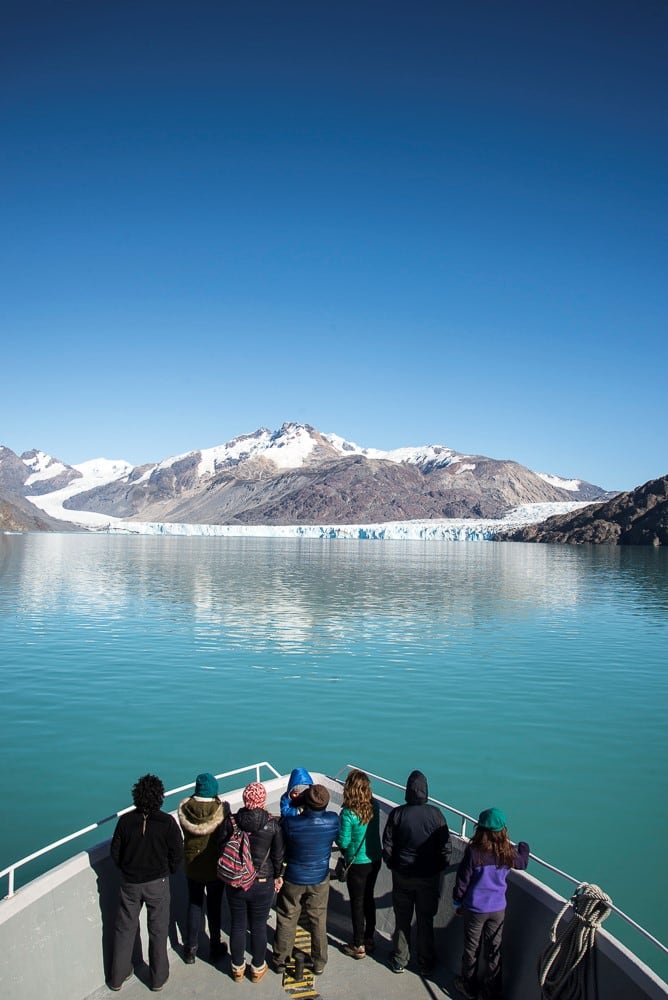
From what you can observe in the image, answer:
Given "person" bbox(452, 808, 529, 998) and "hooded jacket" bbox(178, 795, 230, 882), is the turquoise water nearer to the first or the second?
"person" bbox(452, 808, 529, 998)

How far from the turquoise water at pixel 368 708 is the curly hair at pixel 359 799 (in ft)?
15.0

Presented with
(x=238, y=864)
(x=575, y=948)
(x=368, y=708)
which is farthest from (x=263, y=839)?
(x=368, y=708)

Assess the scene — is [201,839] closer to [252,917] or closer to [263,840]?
[263,840]

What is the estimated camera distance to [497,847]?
632 centimetres

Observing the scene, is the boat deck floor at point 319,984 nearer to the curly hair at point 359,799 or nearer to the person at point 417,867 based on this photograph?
the person at point 417,867

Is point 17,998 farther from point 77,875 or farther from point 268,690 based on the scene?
point 268,690

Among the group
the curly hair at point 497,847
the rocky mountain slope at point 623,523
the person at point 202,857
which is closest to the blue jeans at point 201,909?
the person at point 202,857

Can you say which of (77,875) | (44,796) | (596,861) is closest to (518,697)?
(596,861)

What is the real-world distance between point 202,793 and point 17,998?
6.51 ft

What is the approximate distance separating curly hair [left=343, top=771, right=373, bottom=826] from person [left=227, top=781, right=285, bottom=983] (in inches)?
26.8

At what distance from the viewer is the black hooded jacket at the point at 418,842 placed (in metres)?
6.70

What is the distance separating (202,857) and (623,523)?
582 ft

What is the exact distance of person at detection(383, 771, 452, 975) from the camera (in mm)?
6703

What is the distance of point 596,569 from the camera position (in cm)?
8081
